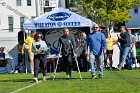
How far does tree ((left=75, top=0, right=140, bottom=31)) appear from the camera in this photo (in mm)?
56594

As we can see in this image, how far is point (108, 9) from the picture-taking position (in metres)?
58.0

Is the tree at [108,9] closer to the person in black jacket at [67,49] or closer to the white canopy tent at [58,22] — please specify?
the white canopy tent at [58,22]

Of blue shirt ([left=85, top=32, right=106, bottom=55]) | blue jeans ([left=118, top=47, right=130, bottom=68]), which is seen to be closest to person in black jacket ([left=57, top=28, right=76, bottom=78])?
blue shirt ([left=85, top=32, right=106, bottom=55])

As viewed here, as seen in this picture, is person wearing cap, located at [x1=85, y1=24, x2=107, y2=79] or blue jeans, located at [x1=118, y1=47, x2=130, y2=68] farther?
blue jeans, located at [x1=118, y1=47, x2=130, y2=68]

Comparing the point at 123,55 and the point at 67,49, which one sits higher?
the point at 67,49

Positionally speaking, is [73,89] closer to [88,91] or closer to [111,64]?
[88,91]

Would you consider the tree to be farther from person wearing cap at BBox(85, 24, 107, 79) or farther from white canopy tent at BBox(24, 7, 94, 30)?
person wearing cap at BBox(85, 24, 107, 79)

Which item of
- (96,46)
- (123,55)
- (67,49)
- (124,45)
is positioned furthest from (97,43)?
(124,45)

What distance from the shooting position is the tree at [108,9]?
56.6 m

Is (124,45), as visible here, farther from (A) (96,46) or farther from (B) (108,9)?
(B) (108,9)

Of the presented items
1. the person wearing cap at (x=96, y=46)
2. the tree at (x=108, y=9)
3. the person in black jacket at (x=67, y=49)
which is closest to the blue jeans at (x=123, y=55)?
the person wearing cap at (x=96, y=46)

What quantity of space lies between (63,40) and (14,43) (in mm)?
11186

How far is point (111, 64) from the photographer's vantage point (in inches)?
997

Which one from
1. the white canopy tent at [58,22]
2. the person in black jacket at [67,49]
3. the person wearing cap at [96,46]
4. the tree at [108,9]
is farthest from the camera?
the tree at [108,9]
